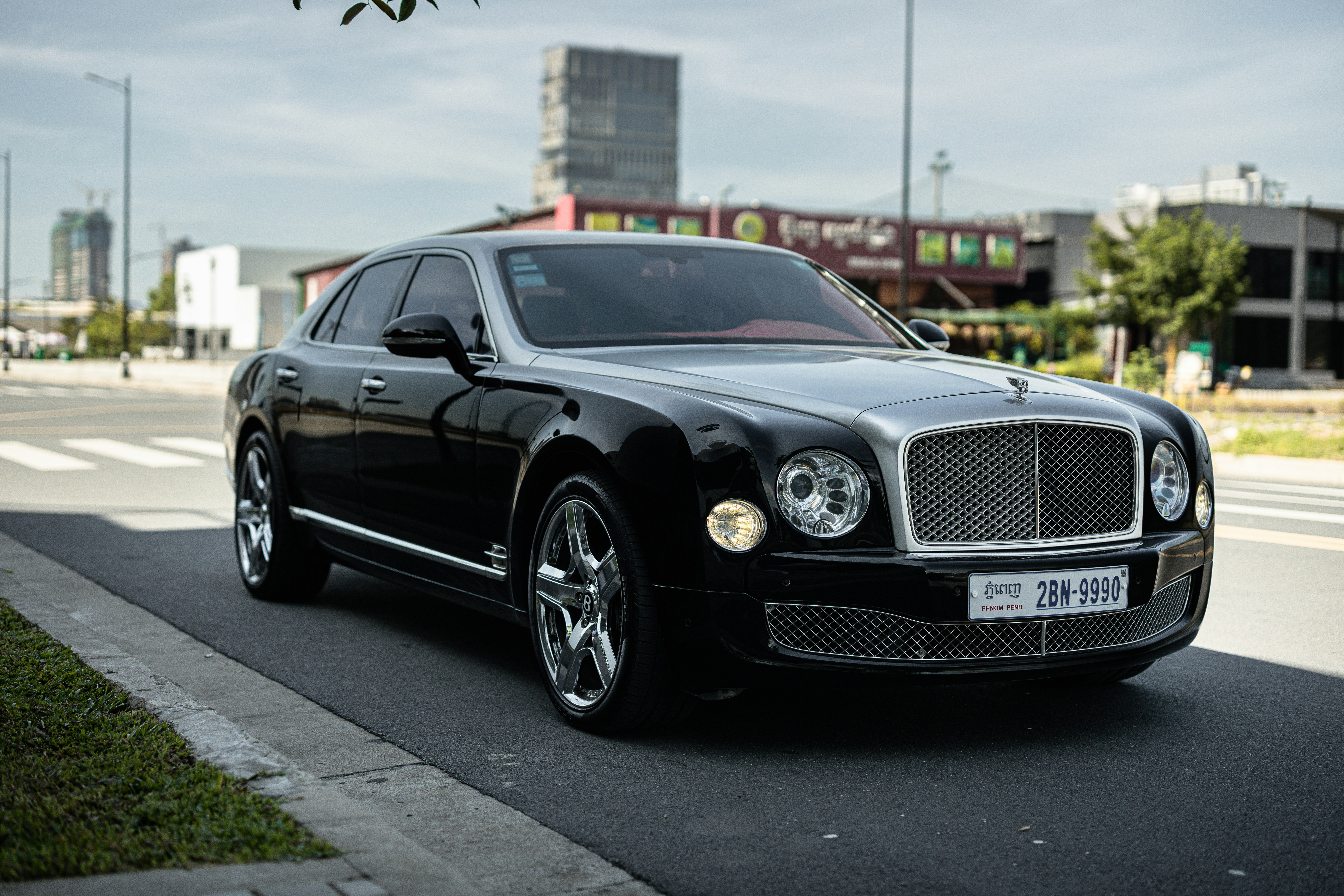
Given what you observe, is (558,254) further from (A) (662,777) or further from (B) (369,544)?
(A) (662,777)

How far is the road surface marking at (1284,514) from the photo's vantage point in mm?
11109

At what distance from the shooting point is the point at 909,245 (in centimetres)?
4925

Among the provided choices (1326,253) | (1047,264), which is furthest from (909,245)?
(1326,253)

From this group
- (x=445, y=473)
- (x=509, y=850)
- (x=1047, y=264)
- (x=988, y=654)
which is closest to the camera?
(x=509, y=850)

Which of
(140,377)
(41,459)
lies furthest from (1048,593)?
(140,377)

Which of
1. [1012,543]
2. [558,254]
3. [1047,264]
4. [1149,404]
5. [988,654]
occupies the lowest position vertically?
[988,654]

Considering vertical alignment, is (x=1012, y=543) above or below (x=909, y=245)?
below

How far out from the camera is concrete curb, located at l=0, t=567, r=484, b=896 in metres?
2.88

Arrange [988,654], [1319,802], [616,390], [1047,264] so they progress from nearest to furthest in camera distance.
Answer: [1319,802]
[988,654]
[616,390]
[1047,264]

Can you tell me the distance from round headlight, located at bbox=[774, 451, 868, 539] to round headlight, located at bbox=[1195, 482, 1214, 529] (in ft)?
4.25

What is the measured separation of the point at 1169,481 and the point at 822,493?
4.15 feet

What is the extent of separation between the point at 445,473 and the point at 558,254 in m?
1.01

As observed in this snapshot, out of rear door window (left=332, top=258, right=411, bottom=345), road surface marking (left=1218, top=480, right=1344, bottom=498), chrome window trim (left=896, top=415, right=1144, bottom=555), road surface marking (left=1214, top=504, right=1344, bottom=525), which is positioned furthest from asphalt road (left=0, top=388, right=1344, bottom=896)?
road surface marking (left=1218, top=480, right=1344, bottom=498)

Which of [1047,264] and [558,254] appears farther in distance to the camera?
[1047,264]
